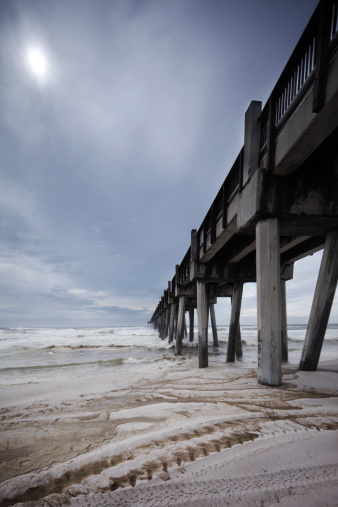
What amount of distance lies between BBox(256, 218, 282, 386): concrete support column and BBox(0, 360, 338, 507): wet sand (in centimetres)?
52

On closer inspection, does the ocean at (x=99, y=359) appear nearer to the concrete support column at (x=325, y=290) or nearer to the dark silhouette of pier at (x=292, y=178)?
the concrete support column at (x=325, y=290)

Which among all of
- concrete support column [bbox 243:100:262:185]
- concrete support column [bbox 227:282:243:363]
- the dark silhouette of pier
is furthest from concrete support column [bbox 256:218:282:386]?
concrete support column [bbox 227:282:243:363]

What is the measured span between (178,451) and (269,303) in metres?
3.20

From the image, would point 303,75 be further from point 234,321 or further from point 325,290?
point 234,321

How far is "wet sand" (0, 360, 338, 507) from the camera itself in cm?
160

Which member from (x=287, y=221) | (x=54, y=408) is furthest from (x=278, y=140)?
(x=54, y=408)

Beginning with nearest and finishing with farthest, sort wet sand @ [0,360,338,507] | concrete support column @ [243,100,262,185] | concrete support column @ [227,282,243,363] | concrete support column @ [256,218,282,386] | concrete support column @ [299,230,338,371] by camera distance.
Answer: wet sand @ [0,360,338,507], concrete support column @ [256,218,282,386], concrete support column @ [243,100,262,185], concrete support column @ [299,230,338,371], concrete support column @ [227,282,243,363]

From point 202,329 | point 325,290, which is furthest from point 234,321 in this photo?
point 325,290

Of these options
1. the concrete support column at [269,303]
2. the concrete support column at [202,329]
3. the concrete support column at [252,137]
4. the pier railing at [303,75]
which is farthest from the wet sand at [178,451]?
the concrete support column at [202,329]

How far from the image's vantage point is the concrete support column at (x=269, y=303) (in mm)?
4496

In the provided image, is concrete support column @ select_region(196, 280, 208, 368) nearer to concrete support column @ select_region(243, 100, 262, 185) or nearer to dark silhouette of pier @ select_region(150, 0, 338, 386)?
dark silhouette of pier @ select_region(150, 0, 338, 386)

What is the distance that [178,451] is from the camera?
2104 mm

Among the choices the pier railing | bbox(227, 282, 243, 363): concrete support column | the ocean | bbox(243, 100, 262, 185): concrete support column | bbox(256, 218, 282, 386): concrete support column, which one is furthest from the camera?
bbox(227, 282, 243, 363): concrete support column

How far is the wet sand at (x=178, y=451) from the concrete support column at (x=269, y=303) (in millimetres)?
522
